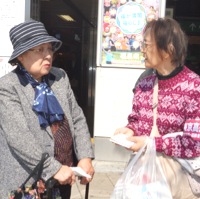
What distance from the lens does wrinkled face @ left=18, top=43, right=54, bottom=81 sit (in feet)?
8.13

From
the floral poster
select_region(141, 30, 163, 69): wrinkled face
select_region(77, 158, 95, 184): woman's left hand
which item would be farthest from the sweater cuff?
the floral poster

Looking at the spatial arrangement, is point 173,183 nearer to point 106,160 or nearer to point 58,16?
point 106,160

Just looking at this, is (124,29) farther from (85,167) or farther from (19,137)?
(19,137)

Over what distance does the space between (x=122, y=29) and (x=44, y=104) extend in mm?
3878

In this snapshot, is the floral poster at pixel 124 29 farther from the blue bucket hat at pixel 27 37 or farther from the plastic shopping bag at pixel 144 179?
the plastic shopping bag at pixel 144 179

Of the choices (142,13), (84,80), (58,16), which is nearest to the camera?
(142,13)

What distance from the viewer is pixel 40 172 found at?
Result: 7.64ft

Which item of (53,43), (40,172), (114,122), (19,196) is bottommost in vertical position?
(114,122)

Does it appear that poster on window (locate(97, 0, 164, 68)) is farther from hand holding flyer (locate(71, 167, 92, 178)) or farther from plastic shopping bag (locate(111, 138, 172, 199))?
plastic shopping bag (locate(111, 138, 172, 199))

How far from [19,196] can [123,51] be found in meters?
4.09

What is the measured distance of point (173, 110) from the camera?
226 cm

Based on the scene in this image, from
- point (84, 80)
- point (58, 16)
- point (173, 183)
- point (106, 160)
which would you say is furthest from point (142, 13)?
point (84, 80)

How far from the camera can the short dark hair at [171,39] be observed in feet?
7.61

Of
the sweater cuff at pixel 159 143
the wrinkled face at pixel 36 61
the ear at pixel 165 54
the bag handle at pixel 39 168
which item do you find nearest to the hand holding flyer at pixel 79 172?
the bag handle at pixel 39 168
